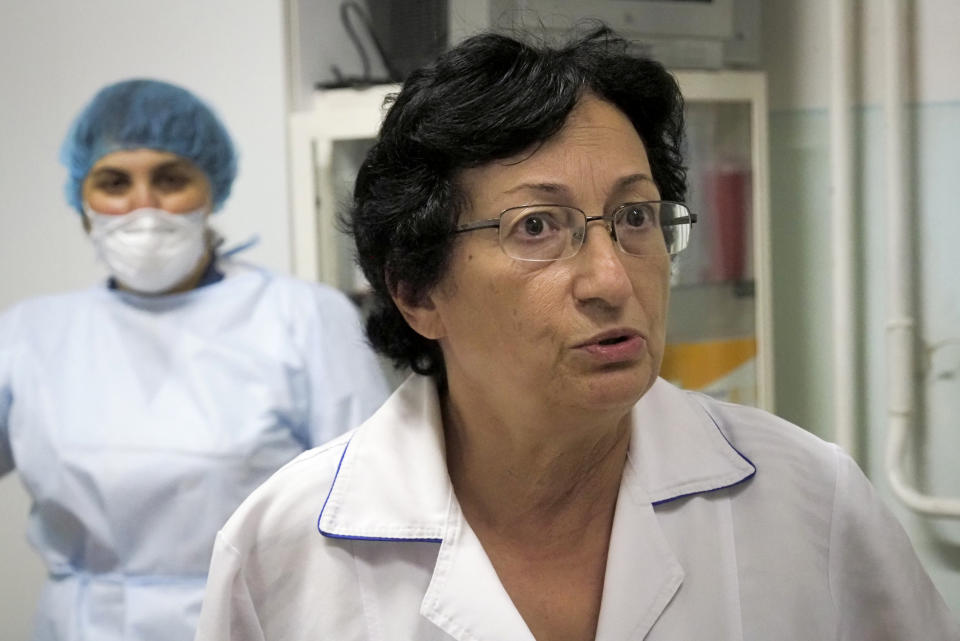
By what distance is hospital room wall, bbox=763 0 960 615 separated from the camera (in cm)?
168

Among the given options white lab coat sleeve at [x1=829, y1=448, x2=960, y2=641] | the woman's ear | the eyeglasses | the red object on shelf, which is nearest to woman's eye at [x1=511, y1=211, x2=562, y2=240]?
the eyeglasses

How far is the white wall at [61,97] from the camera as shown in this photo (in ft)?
5.51

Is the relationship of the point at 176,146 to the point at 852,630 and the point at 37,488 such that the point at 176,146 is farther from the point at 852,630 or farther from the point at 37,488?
the point at 852,630

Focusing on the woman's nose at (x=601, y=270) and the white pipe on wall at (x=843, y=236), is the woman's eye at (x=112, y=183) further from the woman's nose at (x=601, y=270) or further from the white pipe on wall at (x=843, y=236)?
the white pipe on wall at (x=843, y=236)

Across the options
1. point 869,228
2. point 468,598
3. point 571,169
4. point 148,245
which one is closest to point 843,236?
point 869,228

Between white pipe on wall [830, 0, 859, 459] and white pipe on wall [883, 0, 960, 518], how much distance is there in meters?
0.07

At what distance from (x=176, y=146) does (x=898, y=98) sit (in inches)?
47.0

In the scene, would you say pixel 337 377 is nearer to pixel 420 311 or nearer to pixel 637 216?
pixel 420 311

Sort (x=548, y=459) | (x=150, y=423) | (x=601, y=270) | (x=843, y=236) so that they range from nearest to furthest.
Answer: (x=601, y=270) → (x=548, y=459) → (x=150, y=423) → (x=843, y=236)

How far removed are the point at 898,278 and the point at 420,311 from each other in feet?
3.13

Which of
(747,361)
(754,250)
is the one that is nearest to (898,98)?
(754,250)

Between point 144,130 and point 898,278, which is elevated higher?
point 144,130

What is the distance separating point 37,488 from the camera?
1.63m

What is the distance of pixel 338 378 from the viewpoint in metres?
1.71
